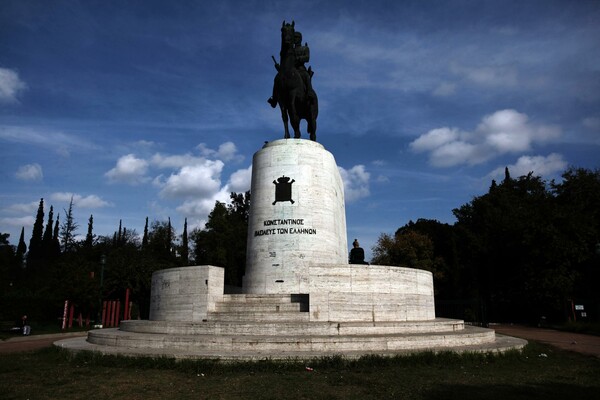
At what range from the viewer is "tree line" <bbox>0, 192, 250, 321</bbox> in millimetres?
25125

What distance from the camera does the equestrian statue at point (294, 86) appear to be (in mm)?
17625

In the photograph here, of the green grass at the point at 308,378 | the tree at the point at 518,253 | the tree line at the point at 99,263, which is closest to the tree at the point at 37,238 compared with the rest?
the tree line at the point at 99,263

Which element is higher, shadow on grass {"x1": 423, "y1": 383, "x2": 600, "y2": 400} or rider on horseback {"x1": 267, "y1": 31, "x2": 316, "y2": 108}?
rider on horseback {"x1": 267, "y1": 31, "x2": 316, "y2": 108}

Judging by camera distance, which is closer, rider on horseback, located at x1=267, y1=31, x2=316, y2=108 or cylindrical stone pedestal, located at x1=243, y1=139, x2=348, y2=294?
cylindrical stone pedestal, located at x1=243, y1=139, x2=348, y2=294

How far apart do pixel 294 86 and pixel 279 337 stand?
10414 mm

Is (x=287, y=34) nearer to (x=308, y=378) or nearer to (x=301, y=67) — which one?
(x=301, y=67)

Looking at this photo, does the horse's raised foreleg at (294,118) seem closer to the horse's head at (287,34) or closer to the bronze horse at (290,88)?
the bronze horse at (290,88)

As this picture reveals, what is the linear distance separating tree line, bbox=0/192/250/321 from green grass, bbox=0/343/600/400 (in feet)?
50.5

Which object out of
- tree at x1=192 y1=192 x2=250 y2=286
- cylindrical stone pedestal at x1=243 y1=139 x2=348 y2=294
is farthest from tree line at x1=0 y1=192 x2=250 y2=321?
cylindrical stone pedestal at x1=243 y1=139 x2=348 y2=294

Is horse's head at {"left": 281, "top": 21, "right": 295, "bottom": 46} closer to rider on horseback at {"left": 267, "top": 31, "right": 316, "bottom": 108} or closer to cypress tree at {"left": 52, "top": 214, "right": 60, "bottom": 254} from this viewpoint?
rider on horseback at {"left": 267, "top": 31, "right": 316, "bottom": 108}

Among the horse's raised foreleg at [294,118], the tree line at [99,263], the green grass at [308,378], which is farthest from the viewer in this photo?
the tree line at [99,263]

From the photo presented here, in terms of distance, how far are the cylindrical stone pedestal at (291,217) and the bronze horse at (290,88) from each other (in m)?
1.44

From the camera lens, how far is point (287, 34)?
58.2ft

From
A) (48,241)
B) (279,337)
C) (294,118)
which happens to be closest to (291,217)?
(294,118)
